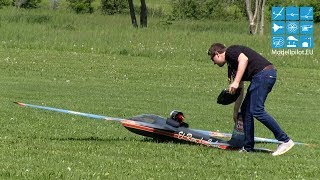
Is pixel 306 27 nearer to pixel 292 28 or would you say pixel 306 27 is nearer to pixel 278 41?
pixel 292 28

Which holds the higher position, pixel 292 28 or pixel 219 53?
pixel 219 53

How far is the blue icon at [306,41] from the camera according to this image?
37528mm

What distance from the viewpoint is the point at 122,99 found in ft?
63.0

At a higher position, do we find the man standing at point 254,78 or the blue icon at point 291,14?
the man standing at point 254,78

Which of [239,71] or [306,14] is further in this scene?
[306,14]

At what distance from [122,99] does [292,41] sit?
2071 cm

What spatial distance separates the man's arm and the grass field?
86cm

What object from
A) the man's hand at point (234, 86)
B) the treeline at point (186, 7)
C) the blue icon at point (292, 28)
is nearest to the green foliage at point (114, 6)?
the treeline at point (186, 7)

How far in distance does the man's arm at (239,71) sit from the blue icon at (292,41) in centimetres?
2802

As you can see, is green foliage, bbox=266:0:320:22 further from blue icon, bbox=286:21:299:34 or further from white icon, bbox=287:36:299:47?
white icon, bbox=287:36:299:47

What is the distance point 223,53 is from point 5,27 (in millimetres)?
27817

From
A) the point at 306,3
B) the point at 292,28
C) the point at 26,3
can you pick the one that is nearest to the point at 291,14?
the point at 292,28

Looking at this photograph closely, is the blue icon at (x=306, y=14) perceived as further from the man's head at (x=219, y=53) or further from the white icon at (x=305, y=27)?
the man's head at (x=219, y=53)

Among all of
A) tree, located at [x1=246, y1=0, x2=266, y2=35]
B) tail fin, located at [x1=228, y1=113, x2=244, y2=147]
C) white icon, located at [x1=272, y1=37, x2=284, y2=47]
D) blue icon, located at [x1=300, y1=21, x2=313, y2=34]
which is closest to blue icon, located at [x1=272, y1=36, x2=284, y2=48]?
white icon, located at [x1=272, y1=37, x2=284, y2=47]
